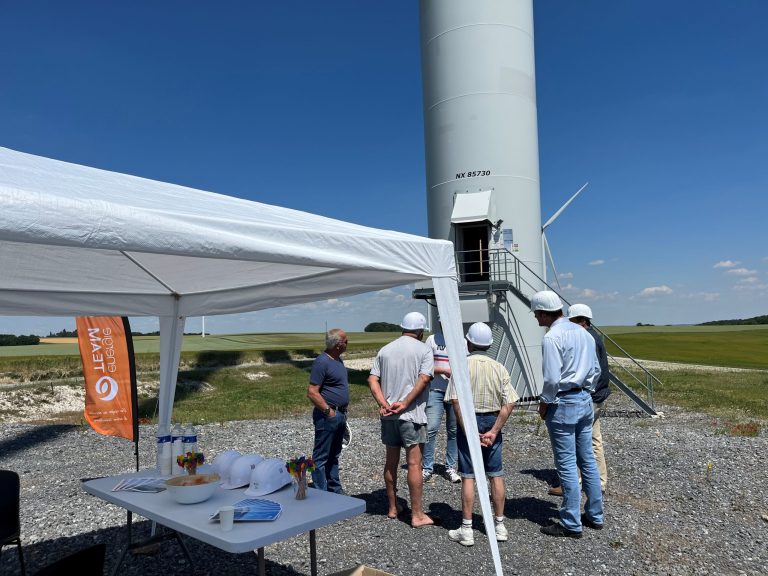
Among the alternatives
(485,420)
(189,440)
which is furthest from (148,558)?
(485,420)

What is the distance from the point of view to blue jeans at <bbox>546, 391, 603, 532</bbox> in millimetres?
4695

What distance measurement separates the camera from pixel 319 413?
5.26 meters

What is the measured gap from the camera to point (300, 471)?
3.53 m

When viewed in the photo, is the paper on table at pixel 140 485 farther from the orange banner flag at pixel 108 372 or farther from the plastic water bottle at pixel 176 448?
the orange banner flag at pixel 108 372

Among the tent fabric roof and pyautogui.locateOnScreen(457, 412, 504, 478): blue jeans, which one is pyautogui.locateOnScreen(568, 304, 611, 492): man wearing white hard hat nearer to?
pyautogui.locateOnScreen(457, 412, 504, 478): blue jeans

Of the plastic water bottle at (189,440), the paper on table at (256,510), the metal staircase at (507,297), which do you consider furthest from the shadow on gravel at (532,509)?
the metal staircase at (507,297)

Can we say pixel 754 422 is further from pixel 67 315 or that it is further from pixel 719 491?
pixel 67 315

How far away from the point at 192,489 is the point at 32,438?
31.3 feet

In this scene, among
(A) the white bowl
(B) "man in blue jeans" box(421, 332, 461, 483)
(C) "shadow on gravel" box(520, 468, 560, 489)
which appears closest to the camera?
(A) the white bowl

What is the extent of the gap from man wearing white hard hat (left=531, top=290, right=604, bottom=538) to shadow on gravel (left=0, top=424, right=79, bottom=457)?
9.36 m

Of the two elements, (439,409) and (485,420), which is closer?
(485,420)

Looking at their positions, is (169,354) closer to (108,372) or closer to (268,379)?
(108,372)

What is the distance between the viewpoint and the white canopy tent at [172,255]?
8.14ft

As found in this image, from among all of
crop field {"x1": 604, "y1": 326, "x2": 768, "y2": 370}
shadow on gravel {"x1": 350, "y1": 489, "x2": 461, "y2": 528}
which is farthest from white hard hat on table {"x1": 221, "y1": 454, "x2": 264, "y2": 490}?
crop field {"x1": 604, "y1": 326, "x2": 768, "y2": 370}
